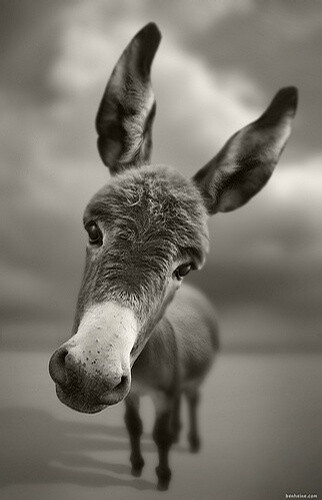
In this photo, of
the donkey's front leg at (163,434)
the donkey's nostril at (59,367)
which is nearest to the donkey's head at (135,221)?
the donkey's nostril at (59,367)

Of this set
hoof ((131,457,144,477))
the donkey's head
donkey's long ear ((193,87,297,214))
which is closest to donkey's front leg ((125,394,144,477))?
hoof ((131,457,144,477))

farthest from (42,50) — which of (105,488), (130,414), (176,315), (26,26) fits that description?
(105,488)

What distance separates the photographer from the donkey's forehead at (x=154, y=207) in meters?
0.78

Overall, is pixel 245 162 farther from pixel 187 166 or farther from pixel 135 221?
pixel 135 221

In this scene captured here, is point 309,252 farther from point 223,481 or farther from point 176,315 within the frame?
point 223,481

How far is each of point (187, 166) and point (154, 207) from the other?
236 millimetres

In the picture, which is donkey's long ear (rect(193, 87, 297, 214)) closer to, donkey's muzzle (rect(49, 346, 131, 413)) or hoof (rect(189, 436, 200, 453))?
donkey's muzzle (rect(49, 346, 131, 413))

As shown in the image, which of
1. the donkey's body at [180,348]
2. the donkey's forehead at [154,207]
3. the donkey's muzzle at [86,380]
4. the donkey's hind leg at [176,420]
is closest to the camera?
the donkey's muzzle at [86,380]

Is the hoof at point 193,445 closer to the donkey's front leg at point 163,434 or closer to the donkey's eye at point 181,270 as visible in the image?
the donkey's front leg at point 163,434

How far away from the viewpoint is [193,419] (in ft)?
3.41

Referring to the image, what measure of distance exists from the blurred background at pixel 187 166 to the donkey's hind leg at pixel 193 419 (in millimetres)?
58

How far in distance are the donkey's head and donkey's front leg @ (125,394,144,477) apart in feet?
0.89

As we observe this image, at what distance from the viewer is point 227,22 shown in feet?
3.91

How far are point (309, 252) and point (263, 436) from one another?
15.5 inches
